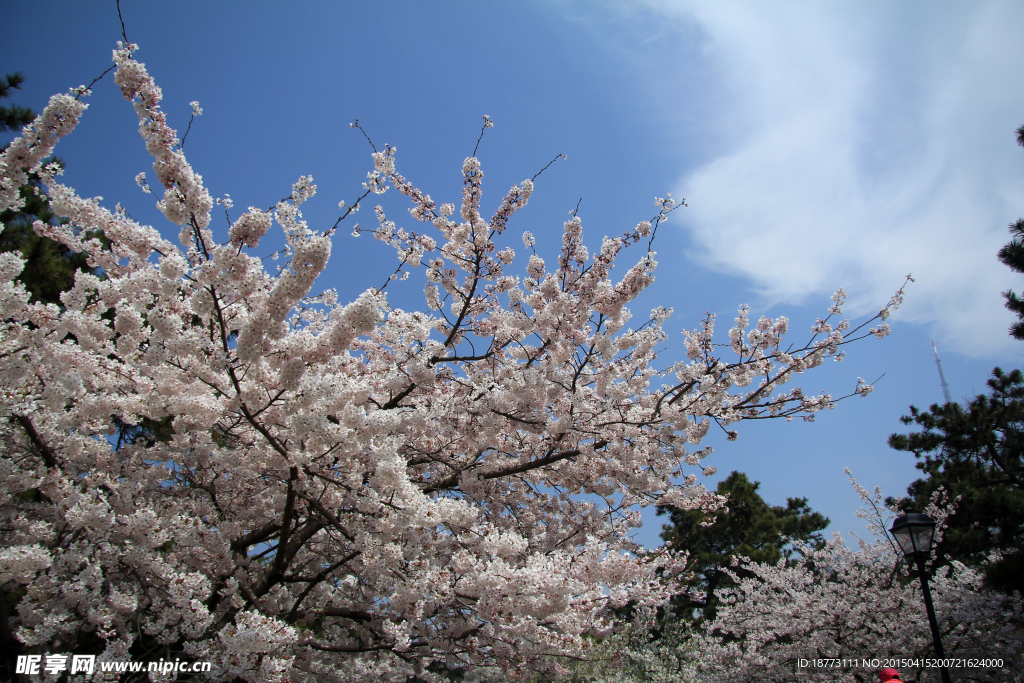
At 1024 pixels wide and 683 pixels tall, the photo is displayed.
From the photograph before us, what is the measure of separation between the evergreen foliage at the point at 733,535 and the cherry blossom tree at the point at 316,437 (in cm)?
1709

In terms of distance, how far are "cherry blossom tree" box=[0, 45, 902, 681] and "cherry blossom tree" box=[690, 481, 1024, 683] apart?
22.2ft

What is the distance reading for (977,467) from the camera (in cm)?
1142

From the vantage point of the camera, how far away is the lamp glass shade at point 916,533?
639 cm

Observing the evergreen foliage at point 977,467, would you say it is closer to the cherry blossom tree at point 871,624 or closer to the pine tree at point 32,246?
the cherry blossom tree at point 871,624

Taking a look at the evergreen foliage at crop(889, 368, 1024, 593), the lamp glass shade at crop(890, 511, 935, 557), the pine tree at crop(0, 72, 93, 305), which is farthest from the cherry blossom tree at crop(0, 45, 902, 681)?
the evergreen foliage at crop(889, 368, 1024, 593)

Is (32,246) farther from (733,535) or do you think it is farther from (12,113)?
(733,535)

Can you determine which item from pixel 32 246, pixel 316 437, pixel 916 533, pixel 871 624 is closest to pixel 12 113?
pixel 32 246

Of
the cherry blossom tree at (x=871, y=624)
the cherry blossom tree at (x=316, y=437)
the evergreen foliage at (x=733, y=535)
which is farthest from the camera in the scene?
the evergreen foliage at (x=733, y=535)

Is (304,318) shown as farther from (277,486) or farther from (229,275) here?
(229,275)

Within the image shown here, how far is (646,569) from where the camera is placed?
5.18 m

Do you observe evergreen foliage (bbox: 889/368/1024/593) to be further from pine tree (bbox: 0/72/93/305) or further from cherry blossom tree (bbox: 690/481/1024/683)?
pine tree (bbox: 0/72/93/305)

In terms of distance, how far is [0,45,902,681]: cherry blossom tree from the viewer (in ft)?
10.9

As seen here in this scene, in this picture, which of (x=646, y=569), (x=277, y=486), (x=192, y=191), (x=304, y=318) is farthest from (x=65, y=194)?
(x=646, y=569)

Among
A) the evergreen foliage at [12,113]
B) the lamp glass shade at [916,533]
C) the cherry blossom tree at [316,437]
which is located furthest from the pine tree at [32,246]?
the lamp glass shade at [916,533]
